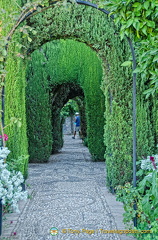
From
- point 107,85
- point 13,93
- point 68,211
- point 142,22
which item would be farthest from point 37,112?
point 142,22

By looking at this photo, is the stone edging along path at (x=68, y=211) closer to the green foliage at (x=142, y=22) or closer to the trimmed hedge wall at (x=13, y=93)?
the trimmed hedge wall at (x=13, y=93)

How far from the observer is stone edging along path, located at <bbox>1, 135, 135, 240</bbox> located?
2992mm

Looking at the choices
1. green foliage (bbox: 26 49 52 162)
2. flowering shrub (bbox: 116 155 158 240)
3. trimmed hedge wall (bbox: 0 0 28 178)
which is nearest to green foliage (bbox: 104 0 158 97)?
flowering shrub (bbox: 116 155 158 240)

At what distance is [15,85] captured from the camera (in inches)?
177

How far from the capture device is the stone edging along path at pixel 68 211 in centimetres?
299

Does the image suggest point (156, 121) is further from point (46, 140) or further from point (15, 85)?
point (46, 140)

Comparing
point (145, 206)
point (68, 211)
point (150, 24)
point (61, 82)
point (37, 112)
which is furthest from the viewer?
point (61, 82)

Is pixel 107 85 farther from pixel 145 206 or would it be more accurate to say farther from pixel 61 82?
pixel 61 82

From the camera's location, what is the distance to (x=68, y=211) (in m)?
3.80

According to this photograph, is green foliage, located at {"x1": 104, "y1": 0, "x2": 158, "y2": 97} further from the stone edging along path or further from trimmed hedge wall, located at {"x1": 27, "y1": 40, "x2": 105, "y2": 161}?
trimmed hedge wall, located at {"x1": 27, "y1": 40, "x2": 105, "y2": 161}

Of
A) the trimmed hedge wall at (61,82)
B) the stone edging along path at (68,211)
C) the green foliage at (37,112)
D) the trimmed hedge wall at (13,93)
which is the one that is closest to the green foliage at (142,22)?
the stone edging along path at (68,211)

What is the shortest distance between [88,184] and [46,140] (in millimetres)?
3305

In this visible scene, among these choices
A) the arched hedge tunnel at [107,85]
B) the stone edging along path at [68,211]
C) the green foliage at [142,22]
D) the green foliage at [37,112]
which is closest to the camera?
the green foliage at [142,22]

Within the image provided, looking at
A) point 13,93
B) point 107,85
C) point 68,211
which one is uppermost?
point 107,85
